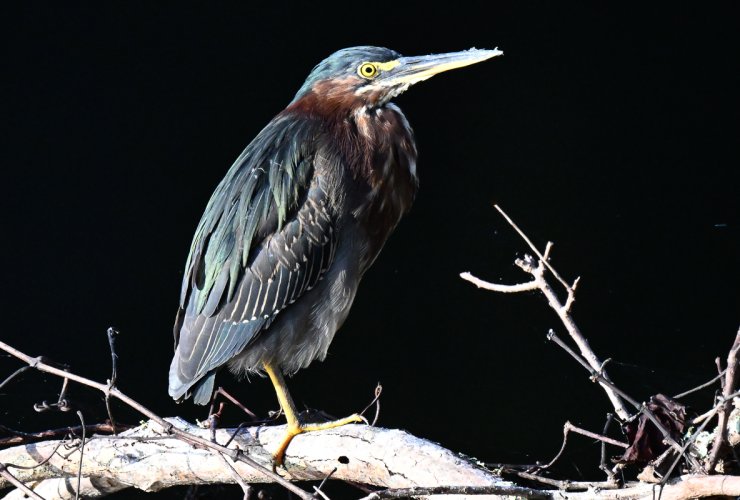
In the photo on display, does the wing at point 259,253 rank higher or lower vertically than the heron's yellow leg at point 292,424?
higher

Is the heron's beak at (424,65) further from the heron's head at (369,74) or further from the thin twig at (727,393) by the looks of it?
the thin twig at (727,393)

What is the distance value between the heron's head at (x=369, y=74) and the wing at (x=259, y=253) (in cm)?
9

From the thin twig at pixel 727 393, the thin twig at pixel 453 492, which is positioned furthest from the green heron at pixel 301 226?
the thin twig at pixel 727 393

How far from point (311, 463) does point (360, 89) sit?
720mm

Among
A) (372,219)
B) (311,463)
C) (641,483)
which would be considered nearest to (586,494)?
(641,483)

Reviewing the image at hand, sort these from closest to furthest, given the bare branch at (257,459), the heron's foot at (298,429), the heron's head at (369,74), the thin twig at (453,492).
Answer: the thin twig at (453,492) → the bare branch at (257,459) → the heron's foot at (298,429) → the heron's head at (369,74)

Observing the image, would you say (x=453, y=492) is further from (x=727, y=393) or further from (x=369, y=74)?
(x=369, y=74)

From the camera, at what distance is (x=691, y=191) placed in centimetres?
251

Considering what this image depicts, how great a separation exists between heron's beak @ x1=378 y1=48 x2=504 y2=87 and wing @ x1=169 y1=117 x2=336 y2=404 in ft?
0.61

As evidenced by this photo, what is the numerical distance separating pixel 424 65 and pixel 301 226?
38 centimetres

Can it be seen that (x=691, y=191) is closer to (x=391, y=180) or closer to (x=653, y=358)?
(x=653, y=358)

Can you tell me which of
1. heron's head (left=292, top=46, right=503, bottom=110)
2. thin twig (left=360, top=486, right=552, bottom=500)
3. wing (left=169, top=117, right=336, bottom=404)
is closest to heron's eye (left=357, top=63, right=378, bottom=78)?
heron's head (left=292, top=46, right=503, bottom=110)

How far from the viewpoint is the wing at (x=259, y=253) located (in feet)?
6.07

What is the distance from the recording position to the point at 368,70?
188 centimetres
